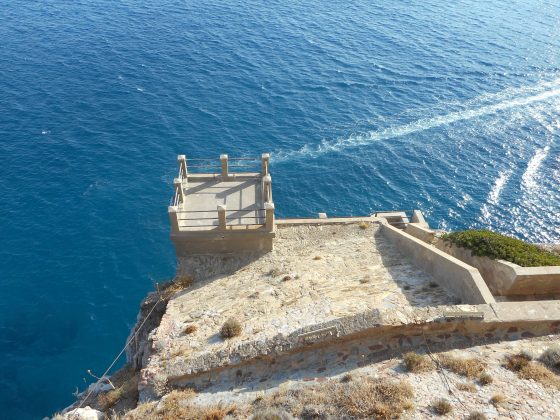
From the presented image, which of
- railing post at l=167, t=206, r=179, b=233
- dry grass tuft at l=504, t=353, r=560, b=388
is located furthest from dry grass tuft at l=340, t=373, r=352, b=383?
railing post at l=167, t=206, r=179, b=233

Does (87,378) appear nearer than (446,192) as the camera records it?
Yes

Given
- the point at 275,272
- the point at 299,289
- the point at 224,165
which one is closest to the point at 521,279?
the point at 299,289

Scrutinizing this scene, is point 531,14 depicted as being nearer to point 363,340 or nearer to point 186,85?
point 186,85

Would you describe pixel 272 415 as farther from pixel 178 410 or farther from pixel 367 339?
pixel 367 339

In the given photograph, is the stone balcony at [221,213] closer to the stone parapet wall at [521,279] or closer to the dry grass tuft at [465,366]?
the stone parapet wall at [521,279]

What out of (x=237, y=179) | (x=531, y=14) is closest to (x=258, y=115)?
(x=237, y=179)

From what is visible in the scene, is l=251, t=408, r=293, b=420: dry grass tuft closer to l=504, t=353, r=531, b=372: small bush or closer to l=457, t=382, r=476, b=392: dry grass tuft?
l=457, t=382, r=476, b=392: dry grass tuft
